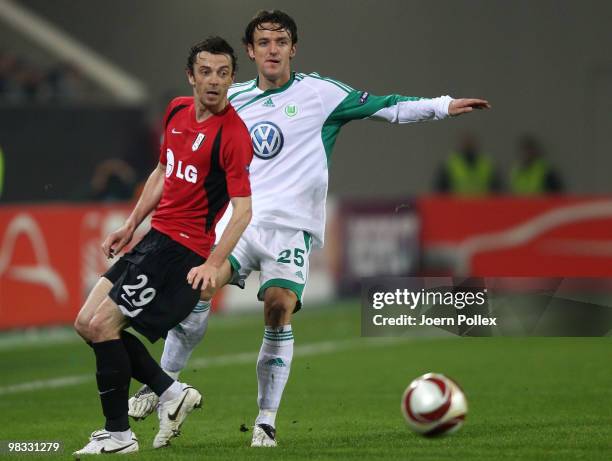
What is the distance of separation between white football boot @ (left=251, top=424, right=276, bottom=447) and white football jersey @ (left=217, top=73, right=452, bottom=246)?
1109 mm

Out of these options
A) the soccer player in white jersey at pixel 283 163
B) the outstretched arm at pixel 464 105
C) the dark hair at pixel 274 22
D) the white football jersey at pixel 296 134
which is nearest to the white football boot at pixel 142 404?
the soccer player in white jersey at pixel 283 163

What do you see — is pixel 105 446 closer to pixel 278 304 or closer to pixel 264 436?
pixel 264 436

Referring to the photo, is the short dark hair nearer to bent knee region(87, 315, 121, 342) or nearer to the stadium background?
bent knee region(87, 315, 121, 342)

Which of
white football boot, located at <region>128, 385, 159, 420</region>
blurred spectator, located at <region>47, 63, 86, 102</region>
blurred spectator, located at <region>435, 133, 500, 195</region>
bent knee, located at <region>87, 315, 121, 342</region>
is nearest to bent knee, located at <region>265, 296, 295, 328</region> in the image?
white football boot, located at <region>128, 385, 159, 420</region>

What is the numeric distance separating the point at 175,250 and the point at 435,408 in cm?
153

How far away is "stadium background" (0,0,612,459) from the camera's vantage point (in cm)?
974

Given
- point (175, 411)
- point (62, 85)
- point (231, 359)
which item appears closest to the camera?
point (175, 411)

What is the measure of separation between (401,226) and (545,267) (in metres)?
1.87

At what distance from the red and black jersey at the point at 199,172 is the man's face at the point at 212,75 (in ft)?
0.38

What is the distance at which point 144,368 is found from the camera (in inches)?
292

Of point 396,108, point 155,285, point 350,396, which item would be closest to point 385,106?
point 396,108

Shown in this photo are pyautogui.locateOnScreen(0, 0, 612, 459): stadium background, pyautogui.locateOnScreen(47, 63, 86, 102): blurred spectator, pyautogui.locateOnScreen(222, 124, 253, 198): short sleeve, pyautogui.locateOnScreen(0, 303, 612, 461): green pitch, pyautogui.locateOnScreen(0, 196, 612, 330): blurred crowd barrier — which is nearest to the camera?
pyautogui.locateOnScreen(222, 124, 253, 198): short sleeve

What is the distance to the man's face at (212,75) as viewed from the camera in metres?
7.18

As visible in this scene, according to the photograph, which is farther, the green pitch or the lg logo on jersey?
the green pitch
